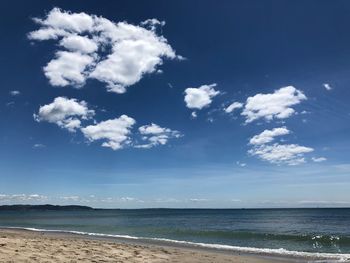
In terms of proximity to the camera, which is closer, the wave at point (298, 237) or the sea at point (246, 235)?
the sea at point (246, 235)

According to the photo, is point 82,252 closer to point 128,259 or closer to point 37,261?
point 128,259

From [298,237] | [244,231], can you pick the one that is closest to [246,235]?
[298,237]

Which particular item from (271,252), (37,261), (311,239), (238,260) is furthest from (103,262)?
(311,239)

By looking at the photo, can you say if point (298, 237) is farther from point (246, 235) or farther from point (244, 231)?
point (244, 231)

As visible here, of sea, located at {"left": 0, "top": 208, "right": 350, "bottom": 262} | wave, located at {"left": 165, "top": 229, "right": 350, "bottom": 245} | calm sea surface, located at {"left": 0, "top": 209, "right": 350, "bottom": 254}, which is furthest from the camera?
wave, located at {"left": 165, "top": 229, "right": 350, "bottom": 245}

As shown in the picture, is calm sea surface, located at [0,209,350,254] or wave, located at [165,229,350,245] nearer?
calm sea surface, located at [0,209,350,254]

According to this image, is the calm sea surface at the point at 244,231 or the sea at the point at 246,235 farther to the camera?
the calm sea surface at the point at 244,231

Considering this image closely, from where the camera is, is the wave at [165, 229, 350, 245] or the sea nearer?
the sea

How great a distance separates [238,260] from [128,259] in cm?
623

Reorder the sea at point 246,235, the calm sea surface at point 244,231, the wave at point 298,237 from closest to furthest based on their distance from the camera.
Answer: the sea at point 246,235 → the calm sea surface at point 244,231 → the wave at point 298,237

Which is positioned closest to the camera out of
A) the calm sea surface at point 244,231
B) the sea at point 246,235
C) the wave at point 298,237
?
the sea at point 246,235

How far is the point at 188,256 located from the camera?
22.1 meters

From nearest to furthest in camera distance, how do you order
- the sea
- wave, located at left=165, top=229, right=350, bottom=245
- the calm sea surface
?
the sea, the calm sea surface, wave, located at left=165, top=229, right=350, bottom=245

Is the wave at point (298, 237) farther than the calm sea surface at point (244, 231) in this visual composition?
Yes
